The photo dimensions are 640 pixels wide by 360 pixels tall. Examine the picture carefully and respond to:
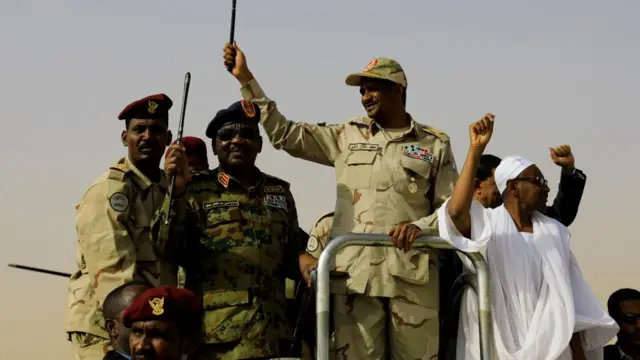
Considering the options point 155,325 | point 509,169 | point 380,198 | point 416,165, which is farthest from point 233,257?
point 509,169

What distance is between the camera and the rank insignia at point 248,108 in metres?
6.56

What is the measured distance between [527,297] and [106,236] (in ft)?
7.75

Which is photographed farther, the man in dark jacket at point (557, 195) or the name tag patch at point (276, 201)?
the name tag patch at point (276, 201)

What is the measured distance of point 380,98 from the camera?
651 cm

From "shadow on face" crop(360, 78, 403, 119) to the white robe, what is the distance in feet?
2.44

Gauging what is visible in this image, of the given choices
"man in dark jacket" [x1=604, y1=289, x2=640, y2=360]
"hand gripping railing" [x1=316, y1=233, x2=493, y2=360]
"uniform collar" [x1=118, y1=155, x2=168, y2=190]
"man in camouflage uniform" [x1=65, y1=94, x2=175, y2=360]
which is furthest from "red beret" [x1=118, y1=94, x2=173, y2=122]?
"man in dark jacket" [x1=604, y1=289, x2=640, y2=360]

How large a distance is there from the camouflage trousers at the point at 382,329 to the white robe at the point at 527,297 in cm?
20

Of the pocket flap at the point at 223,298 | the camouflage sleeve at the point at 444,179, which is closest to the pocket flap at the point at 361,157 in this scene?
the camouflage sleeve at the point at 444,179

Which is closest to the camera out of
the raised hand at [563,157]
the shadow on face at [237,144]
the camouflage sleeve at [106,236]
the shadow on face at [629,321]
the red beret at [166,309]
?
the red beret at [166,309]

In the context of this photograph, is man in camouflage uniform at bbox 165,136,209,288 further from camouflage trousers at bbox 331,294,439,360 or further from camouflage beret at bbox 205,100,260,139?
camouflage trousers at bbox 331,294,439,360

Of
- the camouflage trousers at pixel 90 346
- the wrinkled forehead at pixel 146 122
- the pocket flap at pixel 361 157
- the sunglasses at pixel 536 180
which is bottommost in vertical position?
the camouflage trousers at pixel 90 346

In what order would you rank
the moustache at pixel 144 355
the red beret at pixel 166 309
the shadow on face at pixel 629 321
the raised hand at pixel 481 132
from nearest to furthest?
the moustache at pixel 144 355
the red beret at pixel 166 309
the raised hand at pixel 481 132
the shadow on face at pixel 629 321

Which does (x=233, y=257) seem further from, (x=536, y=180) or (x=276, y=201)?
(x=536, y=180)

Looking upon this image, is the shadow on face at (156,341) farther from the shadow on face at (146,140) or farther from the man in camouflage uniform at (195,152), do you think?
the man in camouflage uniform at (195,152)
